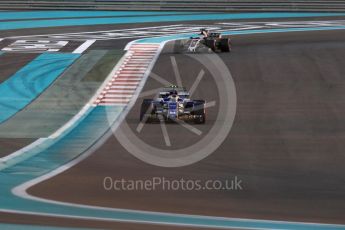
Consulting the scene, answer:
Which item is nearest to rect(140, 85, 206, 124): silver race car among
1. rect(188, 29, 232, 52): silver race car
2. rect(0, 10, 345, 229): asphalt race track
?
rect(0, 10, 345, 229): asphalt race track

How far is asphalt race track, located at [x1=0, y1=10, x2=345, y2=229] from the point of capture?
31.6 feet

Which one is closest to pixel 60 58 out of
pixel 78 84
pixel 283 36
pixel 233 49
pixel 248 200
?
pixel 78 84

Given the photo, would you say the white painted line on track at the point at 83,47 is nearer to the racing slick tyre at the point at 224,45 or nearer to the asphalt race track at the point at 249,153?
the asphalt race track at the point at 249,153

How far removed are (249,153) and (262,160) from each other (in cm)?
54

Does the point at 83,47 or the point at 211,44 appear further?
the point at 83,47

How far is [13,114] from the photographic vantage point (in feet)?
55.6

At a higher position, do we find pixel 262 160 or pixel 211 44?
pixel 211 44

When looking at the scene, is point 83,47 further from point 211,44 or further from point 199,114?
point 199,114

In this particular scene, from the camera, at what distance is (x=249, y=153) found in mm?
12984

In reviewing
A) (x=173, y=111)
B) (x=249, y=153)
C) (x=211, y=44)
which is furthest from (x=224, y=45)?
(x=249, y=153)

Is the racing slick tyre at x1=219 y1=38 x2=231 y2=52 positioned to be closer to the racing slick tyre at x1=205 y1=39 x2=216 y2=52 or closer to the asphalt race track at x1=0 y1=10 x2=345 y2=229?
the racing slick tyre at x1=205 y1=39 x2=216 y2=52

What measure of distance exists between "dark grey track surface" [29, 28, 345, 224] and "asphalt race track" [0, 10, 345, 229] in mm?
16

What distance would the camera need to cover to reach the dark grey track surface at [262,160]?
32.1 ft

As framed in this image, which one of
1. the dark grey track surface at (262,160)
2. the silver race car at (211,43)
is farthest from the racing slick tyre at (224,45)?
the dark grey track surface at (262,160)
